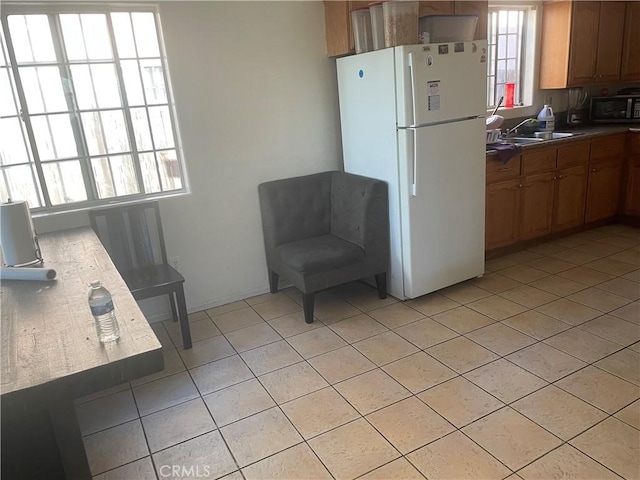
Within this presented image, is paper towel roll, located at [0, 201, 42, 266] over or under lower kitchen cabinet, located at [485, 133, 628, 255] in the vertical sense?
over

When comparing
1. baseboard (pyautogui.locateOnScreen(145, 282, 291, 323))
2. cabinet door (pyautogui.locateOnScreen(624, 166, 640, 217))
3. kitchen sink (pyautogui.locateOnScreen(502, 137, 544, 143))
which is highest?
kitchen sink (pyautogui.locateOnScreen(502, 137, 544, 143))

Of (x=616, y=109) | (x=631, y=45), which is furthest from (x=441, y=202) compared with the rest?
(x=631, y=45)

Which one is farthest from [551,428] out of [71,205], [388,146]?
[71,205]

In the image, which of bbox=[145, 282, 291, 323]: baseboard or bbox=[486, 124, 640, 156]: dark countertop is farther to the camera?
bbox=[486, 124, 640, 156]: dark countertop

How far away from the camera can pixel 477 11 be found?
342cm

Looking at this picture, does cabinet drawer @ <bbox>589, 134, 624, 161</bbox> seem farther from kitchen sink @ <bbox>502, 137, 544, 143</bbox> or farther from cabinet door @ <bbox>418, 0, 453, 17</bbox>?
cabinet door @ <bbox>418, 0, 453, 17</bbox>

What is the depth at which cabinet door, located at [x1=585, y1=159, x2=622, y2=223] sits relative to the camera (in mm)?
4301

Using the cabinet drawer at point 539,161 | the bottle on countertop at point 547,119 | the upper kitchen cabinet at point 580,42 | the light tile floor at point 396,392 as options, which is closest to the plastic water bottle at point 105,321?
the light tile floor at point 396,392

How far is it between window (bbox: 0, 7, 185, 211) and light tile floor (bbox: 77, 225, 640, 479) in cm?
109

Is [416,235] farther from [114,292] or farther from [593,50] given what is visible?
[593,50]

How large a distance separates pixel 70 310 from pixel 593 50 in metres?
4.80

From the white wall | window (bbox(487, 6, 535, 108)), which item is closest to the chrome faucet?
Answer: window (bbox(487, 6, 535, 108))

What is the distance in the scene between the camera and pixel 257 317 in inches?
127

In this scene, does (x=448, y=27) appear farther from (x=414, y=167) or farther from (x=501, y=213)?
(x=501, y=213)
